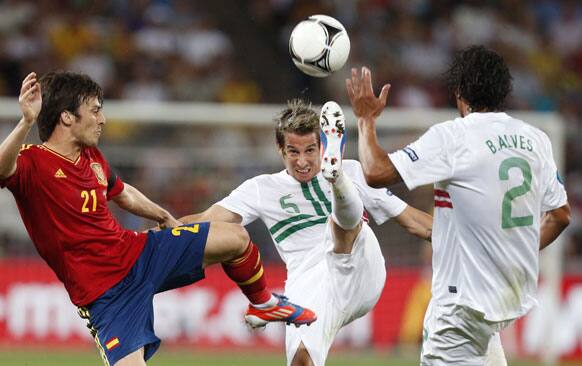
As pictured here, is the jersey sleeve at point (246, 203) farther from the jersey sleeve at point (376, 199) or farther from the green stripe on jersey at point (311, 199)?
the jersey sleeve at point (376, 199)

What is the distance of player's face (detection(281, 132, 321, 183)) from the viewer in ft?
25.2

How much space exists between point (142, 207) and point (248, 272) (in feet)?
2.87

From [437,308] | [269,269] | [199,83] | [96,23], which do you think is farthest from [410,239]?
[437,308]

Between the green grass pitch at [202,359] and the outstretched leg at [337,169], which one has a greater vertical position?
the outstretched leg at [337,169]

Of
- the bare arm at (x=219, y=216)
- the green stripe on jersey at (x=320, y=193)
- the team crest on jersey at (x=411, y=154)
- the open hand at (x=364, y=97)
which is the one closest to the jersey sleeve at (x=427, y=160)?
the team crest on jersey at (x=411, y=154)

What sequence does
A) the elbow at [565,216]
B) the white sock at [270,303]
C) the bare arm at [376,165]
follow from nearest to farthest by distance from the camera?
the bare arm at [376,165]
the elbow at [565,216]
the white sock at [270,303]

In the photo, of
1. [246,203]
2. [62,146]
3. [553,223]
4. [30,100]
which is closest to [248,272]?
[246,203]

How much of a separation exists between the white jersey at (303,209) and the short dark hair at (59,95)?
4.84 ft

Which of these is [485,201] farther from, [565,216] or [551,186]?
[565,216]

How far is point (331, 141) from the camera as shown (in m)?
6.64

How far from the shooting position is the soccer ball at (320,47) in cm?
746

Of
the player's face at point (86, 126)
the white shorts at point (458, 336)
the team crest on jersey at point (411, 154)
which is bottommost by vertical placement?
the white shorts at point (458, 336)

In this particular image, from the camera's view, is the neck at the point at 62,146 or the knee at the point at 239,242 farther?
the knee at the point at 239,242

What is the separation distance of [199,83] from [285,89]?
5.53 ft
